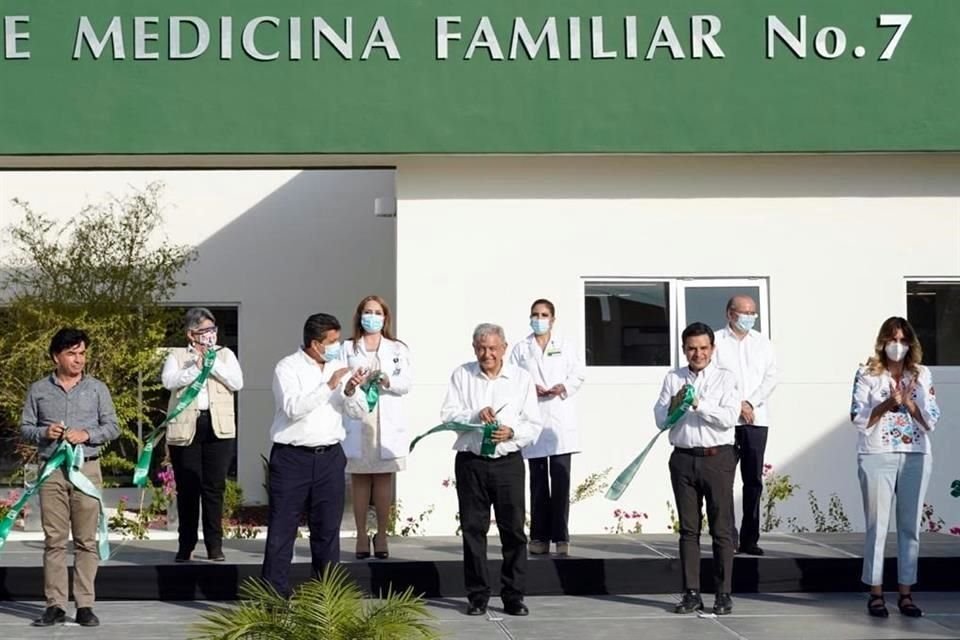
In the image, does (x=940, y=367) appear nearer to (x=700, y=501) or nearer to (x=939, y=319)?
(x=939, y=319)

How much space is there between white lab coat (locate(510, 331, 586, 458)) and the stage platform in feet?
2.58

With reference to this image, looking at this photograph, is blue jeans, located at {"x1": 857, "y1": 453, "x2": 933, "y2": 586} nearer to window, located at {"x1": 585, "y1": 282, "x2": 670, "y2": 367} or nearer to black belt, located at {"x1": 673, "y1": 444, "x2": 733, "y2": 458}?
black belt, located at {"x1": 673, "y1": 444, "x2": 733, "y2": 458}

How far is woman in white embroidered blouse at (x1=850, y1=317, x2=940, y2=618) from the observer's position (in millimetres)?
9328

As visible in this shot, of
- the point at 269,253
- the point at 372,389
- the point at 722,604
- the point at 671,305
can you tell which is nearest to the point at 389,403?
the point at 372,389

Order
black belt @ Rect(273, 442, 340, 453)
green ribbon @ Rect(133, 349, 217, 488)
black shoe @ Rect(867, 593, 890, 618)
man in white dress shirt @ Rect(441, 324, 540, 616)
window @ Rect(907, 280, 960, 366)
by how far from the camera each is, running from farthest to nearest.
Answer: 1. window @ Rect(907, 280, 960, 366)
2. green ribbon @ Rect(133, 349, 217, 488)
3. black shoe @ Rect(867, 593, 890, 618)
4. man in white dress shirt @ Rect(441, 324, 540, 616)
5. black belt @ Rect(273, 442, 340, 453)

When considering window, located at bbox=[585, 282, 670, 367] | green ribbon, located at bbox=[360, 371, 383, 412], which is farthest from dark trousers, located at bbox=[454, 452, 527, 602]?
window, located at bbox=[585, 282, 670, 367]

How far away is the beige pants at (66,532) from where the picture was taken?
905 centimetres

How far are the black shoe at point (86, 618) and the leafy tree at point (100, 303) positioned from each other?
5.09 meters

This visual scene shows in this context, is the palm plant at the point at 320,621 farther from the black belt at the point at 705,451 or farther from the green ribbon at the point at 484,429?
the black belt at the point at 705,451

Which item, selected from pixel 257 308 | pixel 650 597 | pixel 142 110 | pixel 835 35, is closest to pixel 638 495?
pixel 650 597

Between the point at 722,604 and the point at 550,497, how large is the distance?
6.01 ft

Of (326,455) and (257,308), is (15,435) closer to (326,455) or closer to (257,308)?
(257,308)

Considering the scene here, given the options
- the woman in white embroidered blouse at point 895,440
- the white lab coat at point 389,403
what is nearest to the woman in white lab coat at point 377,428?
the white lab coat at point 389,403

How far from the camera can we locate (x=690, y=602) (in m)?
9.59
